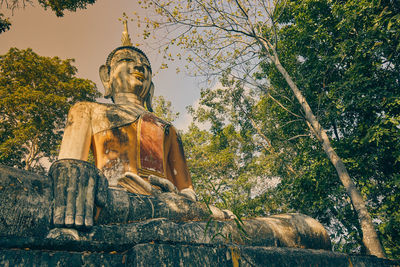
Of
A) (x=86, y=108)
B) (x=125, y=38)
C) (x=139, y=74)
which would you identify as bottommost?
(x=86, y=108)

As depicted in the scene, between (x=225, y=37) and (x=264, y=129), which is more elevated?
(x=225, y=37)

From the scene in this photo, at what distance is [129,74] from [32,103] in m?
7.11

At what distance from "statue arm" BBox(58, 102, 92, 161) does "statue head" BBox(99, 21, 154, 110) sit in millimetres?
938

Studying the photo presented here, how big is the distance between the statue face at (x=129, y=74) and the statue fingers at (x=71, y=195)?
3008mm

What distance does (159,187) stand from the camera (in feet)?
12.0

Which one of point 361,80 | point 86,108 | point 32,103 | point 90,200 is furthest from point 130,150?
point 32,103

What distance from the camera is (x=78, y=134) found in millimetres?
3852

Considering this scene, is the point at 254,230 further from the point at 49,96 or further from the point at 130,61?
the point at 49,96

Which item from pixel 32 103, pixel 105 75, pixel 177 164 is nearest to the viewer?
pixel 177 164

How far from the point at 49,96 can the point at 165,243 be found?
→ 1059 cm

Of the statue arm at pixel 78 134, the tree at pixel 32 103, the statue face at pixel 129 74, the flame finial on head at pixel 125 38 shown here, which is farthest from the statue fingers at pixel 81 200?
the tree at pixel 32 103

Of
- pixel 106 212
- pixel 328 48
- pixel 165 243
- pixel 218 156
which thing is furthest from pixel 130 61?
pixel 218 156

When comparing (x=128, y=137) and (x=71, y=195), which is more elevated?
(x=128, y=137)

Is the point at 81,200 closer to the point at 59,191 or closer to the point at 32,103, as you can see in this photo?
the point at 59,191
